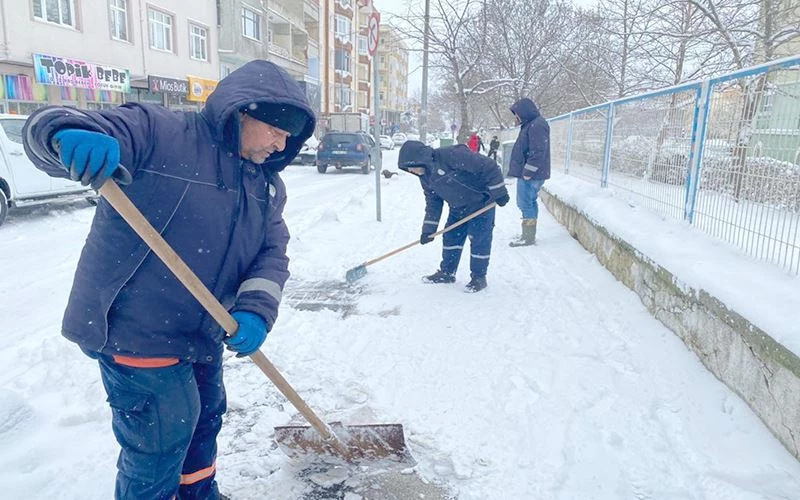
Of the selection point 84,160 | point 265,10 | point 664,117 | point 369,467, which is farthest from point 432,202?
point 265,10

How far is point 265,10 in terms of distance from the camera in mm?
27547

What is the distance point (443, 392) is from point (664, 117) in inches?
142

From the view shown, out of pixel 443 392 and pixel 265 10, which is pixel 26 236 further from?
pixel 265 10

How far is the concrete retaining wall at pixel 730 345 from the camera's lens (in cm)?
248

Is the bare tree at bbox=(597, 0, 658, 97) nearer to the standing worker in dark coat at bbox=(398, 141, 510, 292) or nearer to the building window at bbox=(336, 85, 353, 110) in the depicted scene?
the standing worker in dark coat at bbox=(398, 141, 510, 292)

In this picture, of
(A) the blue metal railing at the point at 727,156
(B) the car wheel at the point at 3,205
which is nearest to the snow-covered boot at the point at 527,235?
(A) the blue metal railing at the point at 727,156

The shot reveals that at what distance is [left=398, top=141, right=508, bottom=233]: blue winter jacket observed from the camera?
5.45 metres

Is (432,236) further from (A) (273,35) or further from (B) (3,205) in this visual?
(A) (273,35)

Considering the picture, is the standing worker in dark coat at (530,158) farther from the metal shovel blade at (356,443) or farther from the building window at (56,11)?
the building window at (56,11)

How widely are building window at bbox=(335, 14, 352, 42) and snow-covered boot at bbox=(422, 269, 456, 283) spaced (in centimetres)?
4636

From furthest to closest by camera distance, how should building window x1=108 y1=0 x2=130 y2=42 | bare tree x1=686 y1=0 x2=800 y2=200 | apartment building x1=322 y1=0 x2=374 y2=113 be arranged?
1. apartment building x1=322 y1=0 x2=374 y2=113
2. building window x1=108 y1=0 x2=130 y2=42
3. bare tree x1=686 y1=0 x2=800 y2=200

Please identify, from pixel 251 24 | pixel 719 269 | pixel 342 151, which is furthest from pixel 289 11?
pixel 719 269

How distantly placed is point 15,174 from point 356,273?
5696 millimetres

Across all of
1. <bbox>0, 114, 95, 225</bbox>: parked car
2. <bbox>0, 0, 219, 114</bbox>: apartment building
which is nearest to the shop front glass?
<bbox>0, 0, 219, 114</bbox>: apartment building
